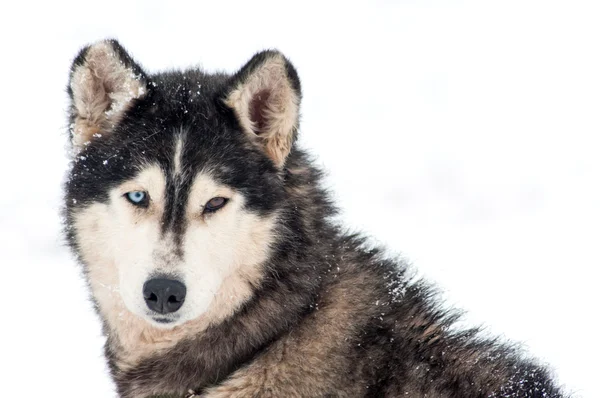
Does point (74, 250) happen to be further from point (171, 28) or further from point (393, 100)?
point (171, 28)

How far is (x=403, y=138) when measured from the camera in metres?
12.8

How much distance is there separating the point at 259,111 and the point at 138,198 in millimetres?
672

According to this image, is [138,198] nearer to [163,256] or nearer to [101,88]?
[163,256]

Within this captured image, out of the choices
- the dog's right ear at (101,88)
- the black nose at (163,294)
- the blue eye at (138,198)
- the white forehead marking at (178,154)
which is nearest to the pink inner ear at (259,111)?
the white forehead marking at (178,154)

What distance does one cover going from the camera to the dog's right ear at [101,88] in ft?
12.2

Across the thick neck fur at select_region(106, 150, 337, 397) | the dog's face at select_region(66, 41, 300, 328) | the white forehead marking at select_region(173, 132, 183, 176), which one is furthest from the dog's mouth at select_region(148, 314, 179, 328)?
the white forehead marking at select_region(173, 132, 183, 176)

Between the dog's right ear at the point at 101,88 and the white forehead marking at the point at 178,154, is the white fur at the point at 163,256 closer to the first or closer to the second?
the white forehead marking at the point at 178,154

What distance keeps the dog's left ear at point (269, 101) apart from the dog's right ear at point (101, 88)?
423 millimetres

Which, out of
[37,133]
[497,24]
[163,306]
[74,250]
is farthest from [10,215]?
[497,24]

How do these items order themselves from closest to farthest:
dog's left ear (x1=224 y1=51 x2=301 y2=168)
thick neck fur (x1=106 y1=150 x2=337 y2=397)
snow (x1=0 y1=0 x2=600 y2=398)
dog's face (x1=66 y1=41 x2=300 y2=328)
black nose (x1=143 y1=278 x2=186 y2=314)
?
1. black nose (x1=143 y1=278 x2=186 y2=314)
2. dog's face (x1=66 y1=41 x2=300 y2=328)
3. dog's left ear (x1=224 y1=51 x2=301 y2=168)
4. thick neck fur (x1=106 y1=150 x2=337 y2=397)
5. snow (x1=0 y1=0 x2=600 y2=398)

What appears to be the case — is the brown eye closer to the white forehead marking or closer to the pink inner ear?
the white forehead marking

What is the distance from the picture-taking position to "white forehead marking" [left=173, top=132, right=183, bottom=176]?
143 inches

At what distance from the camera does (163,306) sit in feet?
11.4

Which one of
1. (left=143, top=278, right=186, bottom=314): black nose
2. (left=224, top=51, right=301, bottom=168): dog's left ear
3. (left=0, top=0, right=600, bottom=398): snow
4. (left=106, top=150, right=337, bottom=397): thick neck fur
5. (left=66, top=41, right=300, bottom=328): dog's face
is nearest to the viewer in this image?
(left=143, top=278, right=186, bottom=314): black nose
